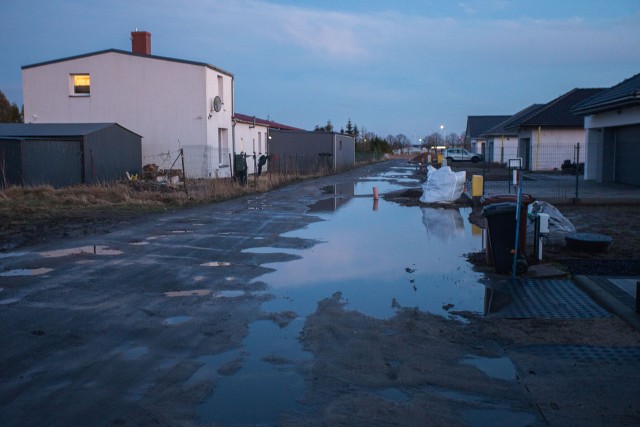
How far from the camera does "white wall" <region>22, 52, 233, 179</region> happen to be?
1277 inches

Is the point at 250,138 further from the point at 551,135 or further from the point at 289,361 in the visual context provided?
the point at 289,361

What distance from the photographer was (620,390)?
5348mm

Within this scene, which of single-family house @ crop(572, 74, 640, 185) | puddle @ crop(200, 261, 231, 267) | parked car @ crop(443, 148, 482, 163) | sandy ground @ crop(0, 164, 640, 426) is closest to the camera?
sandy ground @ crop(0, 164, 640, 426)

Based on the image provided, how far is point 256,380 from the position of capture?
554cm

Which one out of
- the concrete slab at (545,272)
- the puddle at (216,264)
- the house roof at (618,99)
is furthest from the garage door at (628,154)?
the puddle at (216,264)

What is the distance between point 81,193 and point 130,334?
52.8 feet

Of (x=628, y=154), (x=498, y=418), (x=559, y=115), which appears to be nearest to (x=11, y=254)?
(x=498, y=418)

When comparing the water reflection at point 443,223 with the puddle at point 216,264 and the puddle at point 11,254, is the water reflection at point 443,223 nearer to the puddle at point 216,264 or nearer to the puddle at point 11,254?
the puddle at point 216,264

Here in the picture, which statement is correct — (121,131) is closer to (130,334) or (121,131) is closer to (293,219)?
(293,219)

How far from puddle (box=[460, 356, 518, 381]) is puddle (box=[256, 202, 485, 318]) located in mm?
1624

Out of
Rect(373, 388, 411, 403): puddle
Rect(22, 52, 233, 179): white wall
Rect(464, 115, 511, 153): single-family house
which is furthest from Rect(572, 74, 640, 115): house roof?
Rect(464, 115, 511, 153): single-family house

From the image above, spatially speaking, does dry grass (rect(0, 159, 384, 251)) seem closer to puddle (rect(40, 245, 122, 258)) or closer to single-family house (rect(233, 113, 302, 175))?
puddle (rect(40, 245, 122, 258))

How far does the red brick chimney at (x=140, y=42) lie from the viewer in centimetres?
3572

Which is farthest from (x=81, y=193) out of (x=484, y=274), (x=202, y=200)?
(x=484, y=274)
